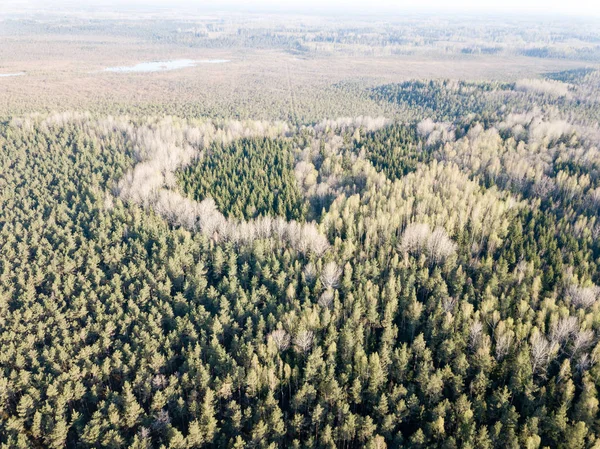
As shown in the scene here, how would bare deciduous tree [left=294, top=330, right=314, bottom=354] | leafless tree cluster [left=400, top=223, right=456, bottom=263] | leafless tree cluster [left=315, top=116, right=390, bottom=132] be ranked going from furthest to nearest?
leafless tree cluster [left=315, top=116, right=390, bottom=132]
leafless tree cluster [left=400, top=223, right=456, bottom=263]
bare deciduous tree [left=294, top=330, right=314, bottom=354]

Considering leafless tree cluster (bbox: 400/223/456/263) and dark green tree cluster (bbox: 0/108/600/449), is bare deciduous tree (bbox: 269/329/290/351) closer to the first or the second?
dark green tree cluster (bbox: 0/108/600/449)

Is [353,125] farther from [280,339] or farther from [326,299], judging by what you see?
[280,339]

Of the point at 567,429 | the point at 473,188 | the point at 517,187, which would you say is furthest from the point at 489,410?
the point at 517,187

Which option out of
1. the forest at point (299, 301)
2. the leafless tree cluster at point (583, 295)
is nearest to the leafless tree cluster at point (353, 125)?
the forest at point (299, 301)

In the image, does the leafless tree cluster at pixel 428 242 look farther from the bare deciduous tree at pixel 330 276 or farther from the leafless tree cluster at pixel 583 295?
the leafless tree cluster at pixel 583 295

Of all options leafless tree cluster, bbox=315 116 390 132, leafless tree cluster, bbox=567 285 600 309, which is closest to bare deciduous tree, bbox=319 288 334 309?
leafless tree cluster, bbox=567 285 600 309

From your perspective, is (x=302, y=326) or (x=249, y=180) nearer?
(x=302, y=326)

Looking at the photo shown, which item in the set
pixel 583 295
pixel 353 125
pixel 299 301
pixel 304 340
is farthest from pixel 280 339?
pixel 353 125

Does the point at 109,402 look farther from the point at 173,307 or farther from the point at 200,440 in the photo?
the point at 173,307
